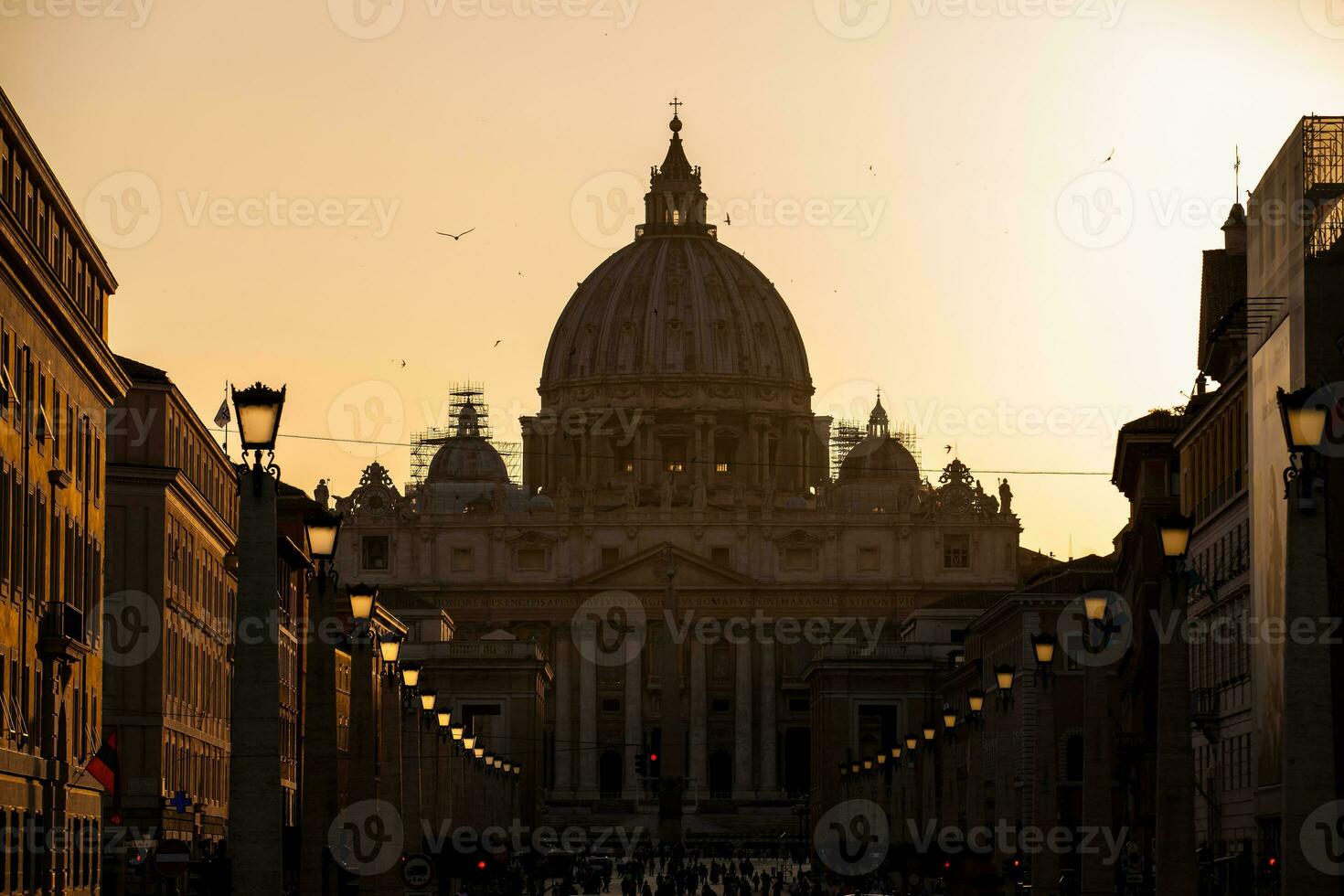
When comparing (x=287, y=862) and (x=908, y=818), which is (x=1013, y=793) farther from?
(x=908, y=818)

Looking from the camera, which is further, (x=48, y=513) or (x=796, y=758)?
(x=796, y=758)

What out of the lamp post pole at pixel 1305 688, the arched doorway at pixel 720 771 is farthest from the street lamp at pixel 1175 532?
the arched doorway at pixel 720 771

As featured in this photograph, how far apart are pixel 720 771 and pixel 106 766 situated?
15383 cm

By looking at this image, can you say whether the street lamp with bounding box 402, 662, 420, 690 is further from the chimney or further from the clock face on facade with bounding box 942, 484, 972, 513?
the clock face on facade with bounding box 942, 484, 972, 513

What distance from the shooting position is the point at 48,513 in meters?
42.2

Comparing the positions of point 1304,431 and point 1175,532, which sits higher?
point 1304,431

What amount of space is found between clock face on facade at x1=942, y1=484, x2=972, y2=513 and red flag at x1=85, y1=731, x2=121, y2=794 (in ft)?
506

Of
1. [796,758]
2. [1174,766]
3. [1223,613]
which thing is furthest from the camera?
[796,758]

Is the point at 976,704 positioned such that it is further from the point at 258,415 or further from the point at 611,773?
the point at 611,773

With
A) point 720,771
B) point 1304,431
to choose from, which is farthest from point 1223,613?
point 720,771

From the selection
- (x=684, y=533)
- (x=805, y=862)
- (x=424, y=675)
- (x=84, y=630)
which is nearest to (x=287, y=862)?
(x=84, y=630)

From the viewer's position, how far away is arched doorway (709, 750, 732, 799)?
640 feet

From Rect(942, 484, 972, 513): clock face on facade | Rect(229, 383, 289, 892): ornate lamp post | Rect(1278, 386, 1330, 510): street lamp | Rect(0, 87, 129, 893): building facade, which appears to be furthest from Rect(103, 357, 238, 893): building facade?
Rect(942, 484, 972, 513): clock face on facade

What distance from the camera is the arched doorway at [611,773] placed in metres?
193
